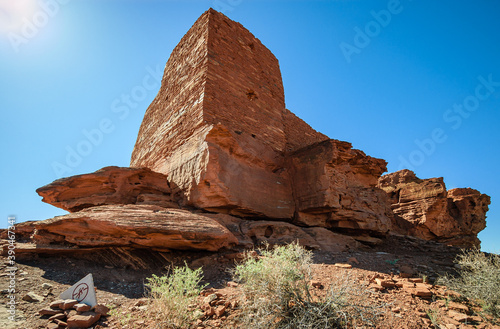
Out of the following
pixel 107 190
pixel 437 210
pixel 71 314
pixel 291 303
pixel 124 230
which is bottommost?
pixel 71 314

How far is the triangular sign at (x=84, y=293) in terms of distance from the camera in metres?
2.85

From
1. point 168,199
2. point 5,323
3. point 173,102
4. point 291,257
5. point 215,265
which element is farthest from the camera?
point 173,102

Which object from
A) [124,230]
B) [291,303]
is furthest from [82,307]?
[291,303]

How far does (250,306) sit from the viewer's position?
8.39 feet

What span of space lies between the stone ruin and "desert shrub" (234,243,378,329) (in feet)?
5.99

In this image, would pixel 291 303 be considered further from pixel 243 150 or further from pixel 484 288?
pixel 243 150

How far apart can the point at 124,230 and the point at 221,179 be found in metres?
2.21

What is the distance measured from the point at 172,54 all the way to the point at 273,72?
4.07m

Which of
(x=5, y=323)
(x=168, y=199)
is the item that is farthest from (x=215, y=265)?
(x=5, y=323)

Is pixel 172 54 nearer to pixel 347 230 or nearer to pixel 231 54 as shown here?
pixel 231 54

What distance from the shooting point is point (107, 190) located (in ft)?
19.5

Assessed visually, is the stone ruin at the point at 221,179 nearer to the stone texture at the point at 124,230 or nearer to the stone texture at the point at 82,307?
the stone texture at the point at 124,230

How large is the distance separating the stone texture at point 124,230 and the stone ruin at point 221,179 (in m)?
0.02

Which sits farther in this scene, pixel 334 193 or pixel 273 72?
pixel 273 72
